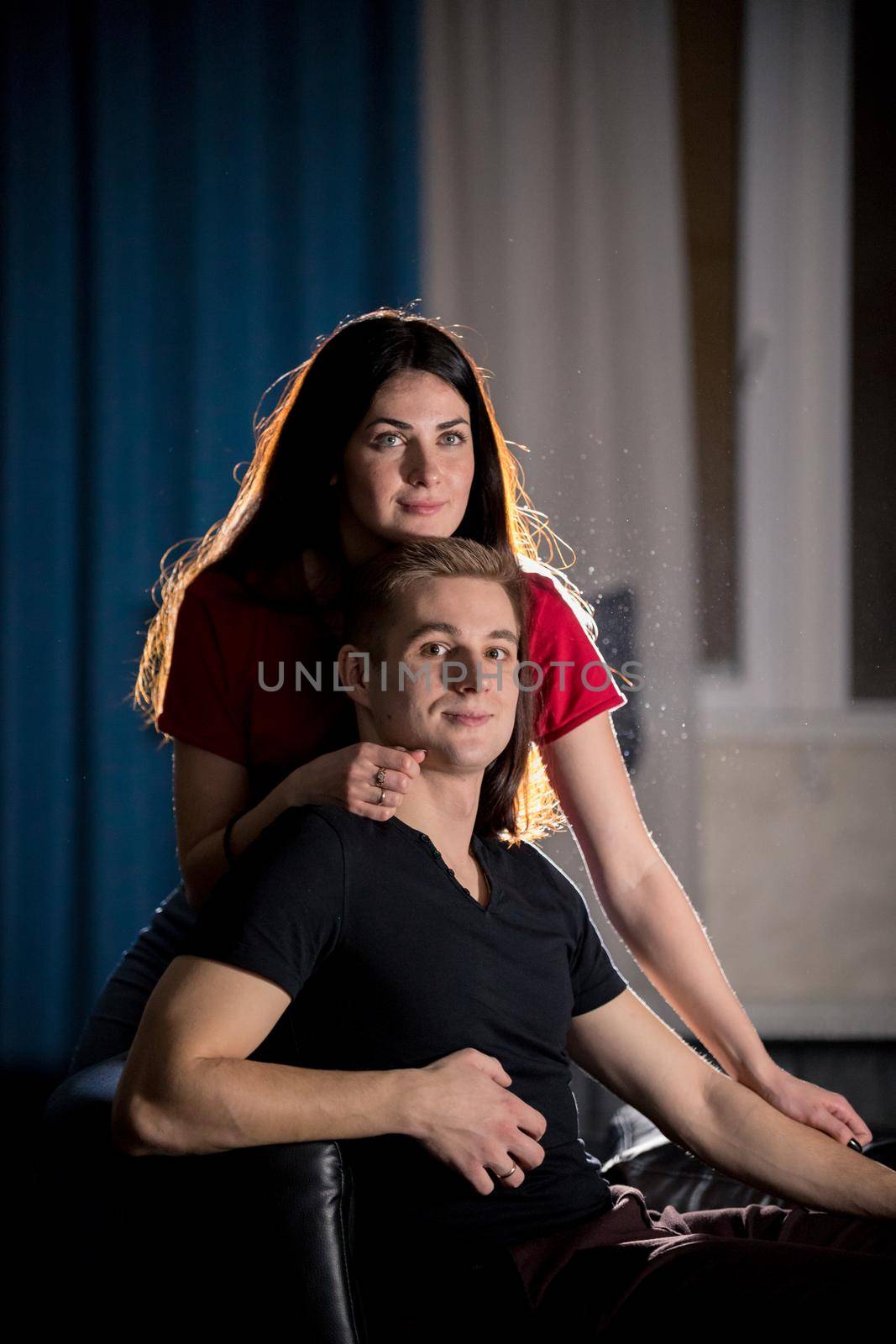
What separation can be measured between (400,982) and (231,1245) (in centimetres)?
25

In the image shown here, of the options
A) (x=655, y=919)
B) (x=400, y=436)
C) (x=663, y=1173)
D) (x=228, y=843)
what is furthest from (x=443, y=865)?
(x=663, y=1173)

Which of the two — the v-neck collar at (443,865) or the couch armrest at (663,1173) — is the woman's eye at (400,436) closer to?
the v-neck collar at (443,865)

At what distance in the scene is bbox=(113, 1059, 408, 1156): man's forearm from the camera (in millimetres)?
952

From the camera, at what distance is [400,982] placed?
1.08 meters

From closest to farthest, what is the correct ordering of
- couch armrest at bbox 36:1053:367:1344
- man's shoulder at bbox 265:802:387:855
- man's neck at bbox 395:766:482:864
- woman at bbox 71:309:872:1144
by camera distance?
couch armrest at bbox 36:1053:367:1344
man's shoulder at bbox 265:802:387:855
man's neck at bbox 395:766:482:864
woman at bbox 71:309:872:1144

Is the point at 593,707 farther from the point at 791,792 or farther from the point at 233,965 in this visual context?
the point at 791,792

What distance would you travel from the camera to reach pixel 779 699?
2490mm

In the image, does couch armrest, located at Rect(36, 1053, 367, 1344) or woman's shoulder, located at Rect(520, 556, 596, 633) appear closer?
couch armrest, located at Rect(36, 1053, 367, 1344)

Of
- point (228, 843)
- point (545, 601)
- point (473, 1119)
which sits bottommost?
point (473, 1119)

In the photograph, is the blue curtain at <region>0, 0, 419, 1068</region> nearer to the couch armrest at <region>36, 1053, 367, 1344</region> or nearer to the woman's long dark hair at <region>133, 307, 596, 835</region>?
the woman's long dark hair at <region>133, 307, 596, 835</region>

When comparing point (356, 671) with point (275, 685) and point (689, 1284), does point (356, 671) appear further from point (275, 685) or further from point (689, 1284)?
point (689, 1284)

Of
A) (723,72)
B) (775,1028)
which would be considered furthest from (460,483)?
(775,1028)

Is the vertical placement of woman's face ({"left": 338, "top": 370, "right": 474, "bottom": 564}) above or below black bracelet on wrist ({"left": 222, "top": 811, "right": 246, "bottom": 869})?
above

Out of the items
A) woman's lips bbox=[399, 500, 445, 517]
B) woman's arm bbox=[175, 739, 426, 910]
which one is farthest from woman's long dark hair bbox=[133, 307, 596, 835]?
woman's arm bbox=[175, 739, 426, 910]
